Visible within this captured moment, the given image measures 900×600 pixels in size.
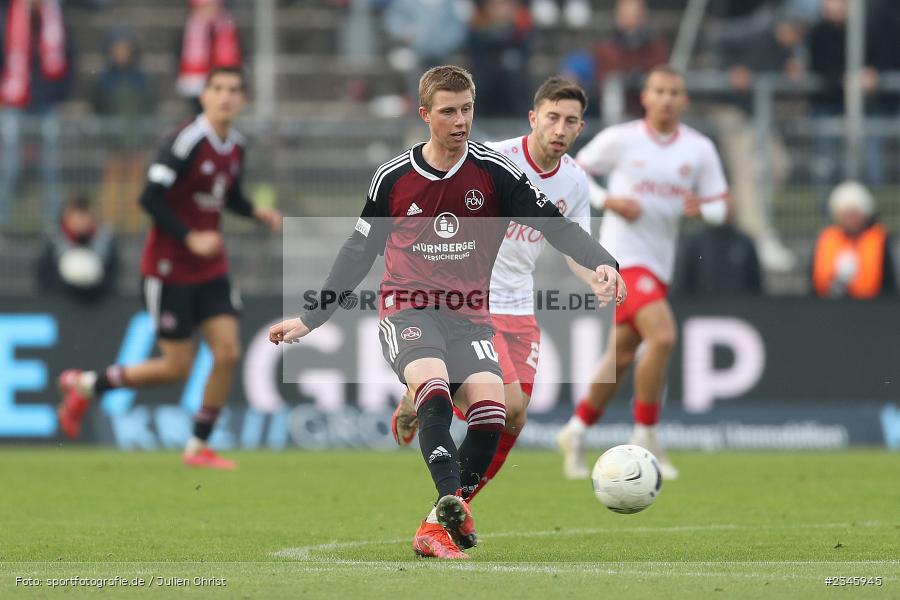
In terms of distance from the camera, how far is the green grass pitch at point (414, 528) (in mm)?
6941

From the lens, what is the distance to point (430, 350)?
812cm

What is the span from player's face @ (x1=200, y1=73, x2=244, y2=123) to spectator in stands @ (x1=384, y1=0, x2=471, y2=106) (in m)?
6.03

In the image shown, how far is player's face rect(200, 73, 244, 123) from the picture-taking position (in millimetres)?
12703

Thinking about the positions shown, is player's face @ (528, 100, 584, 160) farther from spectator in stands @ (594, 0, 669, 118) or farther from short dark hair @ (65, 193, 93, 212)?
spectator in stands @ (594, 0, 669, 118)

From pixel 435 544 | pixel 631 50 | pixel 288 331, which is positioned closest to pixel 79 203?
pixel 631 50

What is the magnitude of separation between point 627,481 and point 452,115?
2.07 meters

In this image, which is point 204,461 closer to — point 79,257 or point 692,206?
point 79,257

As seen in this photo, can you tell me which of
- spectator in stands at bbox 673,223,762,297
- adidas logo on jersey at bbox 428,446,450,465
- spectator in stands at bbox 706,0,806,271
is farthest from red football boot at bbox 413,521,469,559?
spectator in stands at bbox 706,0,806,271

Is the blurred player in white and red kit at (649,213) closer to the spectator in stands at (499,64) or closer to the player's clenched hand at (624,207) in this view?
the player's clenched hand at (624,207)

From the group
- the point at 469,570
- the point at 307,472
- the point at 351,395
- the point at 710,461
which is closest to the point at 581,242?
the point at 469,570

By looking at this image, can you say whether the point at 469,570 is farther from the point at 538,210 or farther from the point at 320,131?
the point at 320,131

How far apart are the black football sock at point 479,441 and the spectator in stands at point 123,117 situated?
996 cm

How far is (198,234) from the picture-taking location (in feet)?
41.4

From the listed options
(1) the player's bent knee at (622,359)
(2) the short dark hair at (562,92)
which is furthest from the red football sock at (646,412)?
(2) the short dark hair at (562,92)
